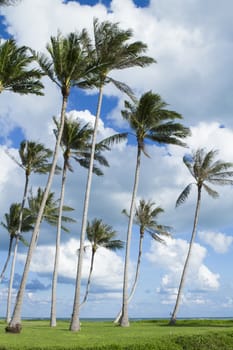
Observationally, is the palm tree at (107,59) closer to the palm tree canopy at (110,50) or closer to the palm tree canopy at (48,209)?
the palm tree canopy at (110,50)

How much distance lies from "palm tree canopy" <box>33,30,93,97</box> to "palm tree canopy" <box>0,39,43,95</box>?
0.69 m

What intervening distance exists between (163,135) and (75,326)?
45.5 feet

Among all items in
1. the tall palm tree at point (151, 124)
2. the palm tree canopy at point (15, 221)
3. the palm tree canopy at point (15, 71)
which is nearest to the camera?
the palm tree canopy at point (15, 71)

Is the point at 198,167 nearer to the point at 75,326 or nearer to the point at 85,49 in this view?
the point at 85,49

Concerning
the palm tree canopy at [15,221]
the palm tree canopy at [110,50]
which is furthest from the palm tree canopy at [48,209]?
the palm tree canopy at [110,50]

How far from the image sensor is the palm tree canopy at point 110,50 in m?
24.2

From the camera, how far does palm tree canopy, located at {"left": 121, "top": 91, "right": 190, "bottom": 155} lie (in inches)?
1171

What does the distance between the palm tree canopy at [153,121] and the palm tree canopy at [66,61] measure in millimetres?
7168

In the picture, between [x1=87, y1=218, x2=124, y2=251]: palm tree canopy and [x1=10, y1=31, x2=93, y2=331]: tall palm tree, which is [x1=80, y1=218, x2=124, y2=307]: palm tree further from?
[x1=10, y1=31, x2=93, y2=331]: tall palm tree

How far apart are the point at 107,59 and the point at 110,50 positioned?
0.60 m

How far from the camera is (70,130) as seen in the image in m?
30.8

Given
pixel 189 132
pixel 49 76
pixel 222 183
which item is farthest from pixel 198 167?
pixel 49 76

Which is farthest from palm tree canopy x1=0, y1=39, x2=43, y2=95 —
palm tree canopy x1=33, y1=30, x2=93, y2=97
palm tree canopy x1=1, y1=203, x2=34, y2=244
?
palm tree canopy x1=1, y1=203, x2=34, y2=244

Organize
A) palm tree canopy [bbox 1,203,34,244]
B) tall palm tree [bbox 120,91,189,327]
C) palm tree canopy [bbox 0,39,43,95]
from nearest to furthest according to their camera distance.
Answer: palm tree canopy [bbox 0,39,43,95]
tall palm tree [bbox 120,91,189,327]
palm tree canopy [bbox 1,203,34,244]
